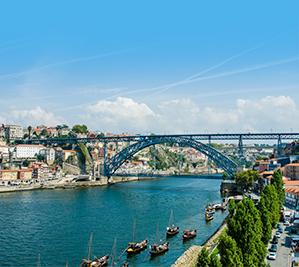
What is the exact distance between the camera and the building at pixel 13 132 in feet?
210

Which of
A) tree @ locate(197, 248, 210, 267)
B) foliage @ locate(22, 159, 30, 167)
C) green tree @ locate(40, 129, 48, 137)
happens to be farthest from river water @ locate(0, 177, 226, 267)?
green tree @ locate(40, 129, 48, 137)

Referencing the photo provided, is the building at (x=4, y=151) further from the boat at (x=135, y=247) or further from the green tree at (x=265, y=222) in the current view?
the green tree at (x=265, y=222)

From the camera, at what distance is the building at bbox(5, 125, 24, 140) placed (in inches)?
2518

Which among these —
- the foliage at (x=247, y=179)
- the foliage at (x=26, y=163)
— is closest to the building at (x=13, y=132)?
the foliage at (x=26, y=163)

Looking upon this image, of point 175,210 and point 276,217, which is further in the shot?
point 175,210

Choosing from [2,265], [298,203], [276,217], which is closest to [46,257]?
[2,265]

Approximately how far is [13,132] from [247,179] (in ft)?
144

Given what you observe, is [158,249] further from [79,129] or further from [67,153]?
[79,129]

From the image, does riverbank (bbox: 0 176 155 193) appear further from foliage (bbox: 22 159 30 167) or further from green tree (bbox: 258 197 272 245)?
green tree (bbox: 258 197 272 245)

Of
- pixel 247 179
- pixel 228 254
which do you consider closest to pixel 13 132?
pixel 247 179

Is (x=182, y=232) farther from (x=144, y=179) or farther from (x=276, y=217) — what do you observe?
(x=144, y=179)

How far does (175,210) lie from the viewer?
25078mm

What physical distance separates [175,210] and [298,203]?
7.85m

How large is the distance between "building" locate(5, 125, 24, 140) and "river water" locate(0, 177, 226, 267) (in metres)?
34.1
